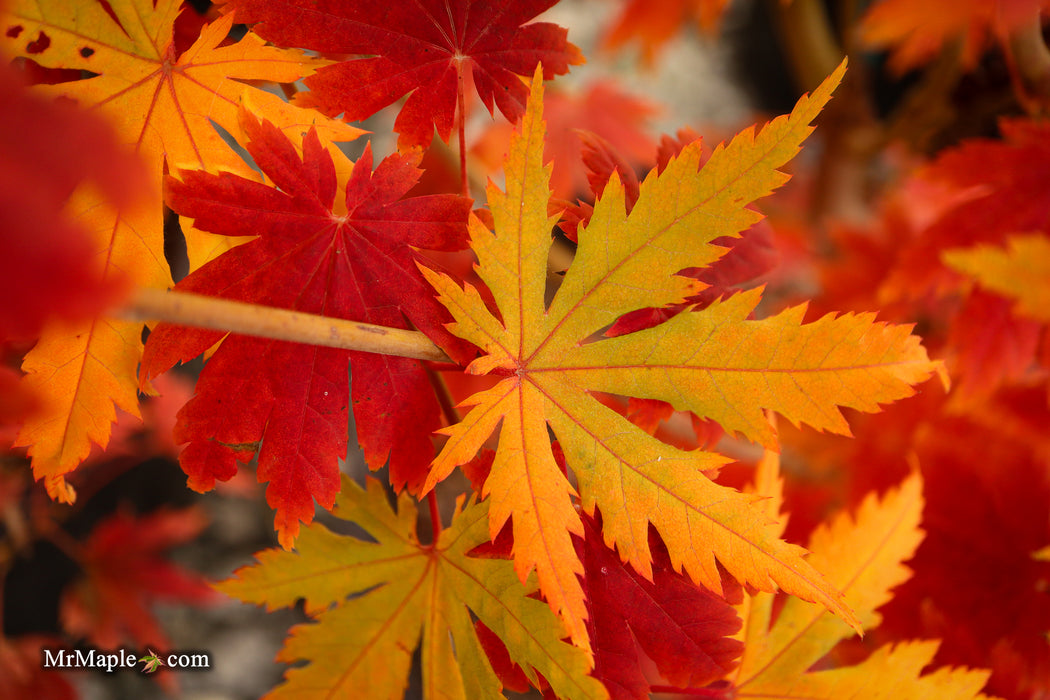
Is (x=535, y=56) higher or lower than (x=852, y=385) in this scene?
higher

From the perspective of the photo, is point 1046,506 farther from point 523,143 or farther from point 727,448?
point 523,143

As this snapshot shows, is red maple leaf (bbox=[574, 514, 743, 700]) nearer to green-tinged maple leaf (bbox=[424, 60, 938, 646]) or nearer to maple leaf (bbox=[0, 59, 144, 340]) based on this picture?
green-tinged maple leaf (bbox=[424, 60, 938, 646])

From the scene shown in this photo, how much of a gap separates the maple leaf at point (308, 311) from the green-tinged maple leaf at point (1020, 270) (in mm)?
325

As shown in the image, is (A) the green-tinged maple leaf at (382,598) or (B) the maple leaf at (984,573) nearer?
(A) the green-tinged maple leaf at (382,598)

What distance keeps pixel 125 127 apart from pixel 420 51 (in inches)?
8.0

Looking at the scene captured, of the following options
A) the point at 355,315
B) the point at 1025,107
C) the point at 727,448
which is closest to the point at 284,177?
the point at 355,315

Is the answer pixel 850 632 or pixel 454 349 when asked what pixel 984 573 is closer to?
pixel 850 632

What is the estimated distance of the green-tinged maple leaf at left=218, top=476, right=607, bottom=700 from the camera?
0.45m

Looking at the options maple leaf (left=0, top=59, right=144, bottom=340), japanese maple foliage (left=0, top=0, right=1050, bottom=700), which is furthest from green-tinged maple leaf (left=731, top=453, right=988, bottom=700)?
maple leaf (left=0, top=59, right=144, bottom=340)

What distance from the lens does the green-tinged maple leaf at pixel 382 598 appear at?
17.9 inches

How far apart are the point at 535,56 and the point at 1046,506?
2.44 feet

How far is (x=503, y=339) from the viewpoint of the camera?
0.41m

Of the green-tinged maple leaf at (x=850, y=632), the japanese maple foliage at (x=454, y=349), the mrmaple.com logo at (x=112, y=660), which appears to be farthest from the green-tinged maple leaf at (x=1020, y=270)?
the mrmaple.com logo at (x=112, y=660)

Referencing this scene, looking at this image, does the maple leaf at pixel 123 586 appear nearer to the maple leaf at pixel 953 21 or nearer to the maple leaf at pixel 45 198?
the maple leaf at pixel 45 198
